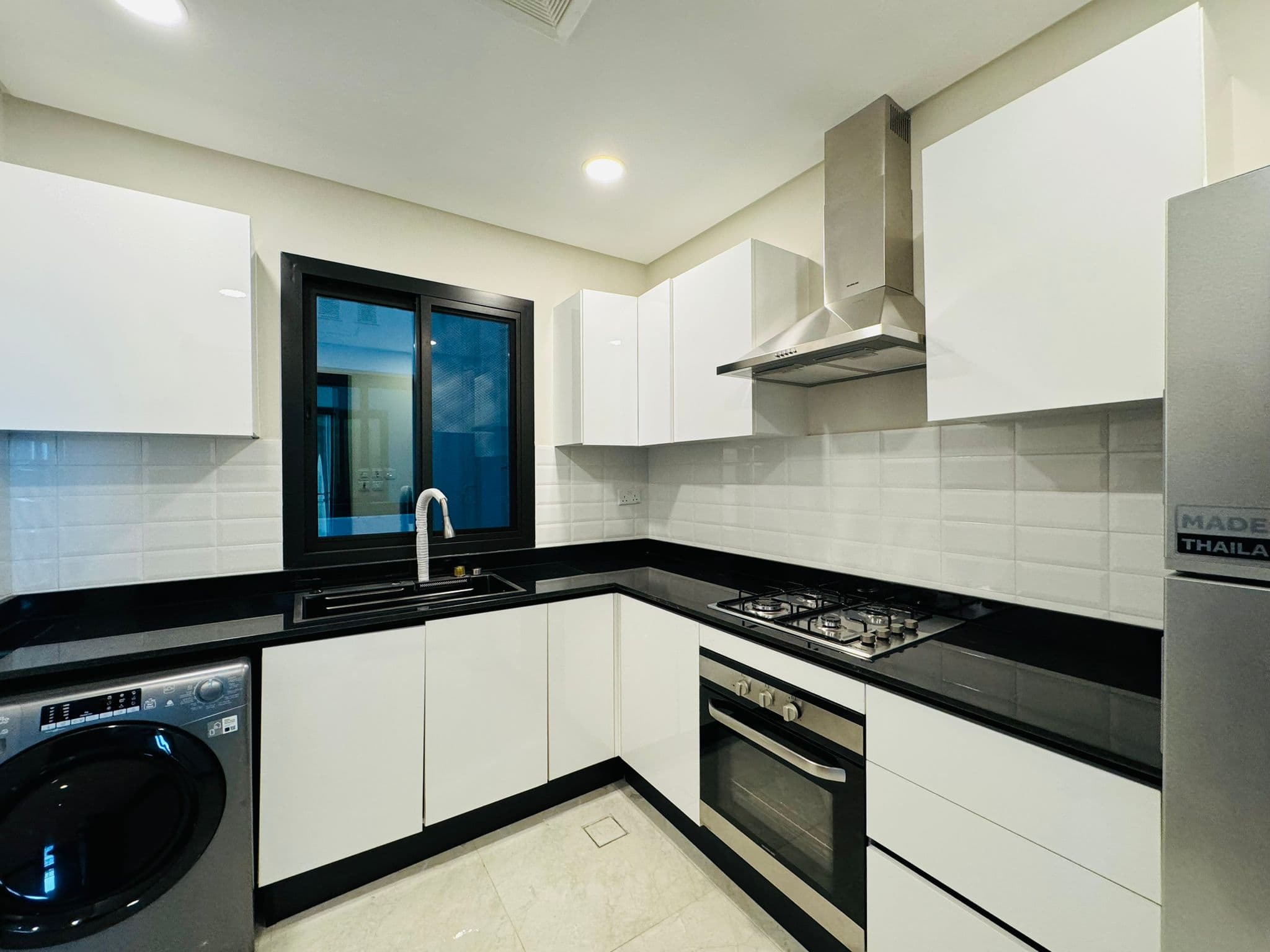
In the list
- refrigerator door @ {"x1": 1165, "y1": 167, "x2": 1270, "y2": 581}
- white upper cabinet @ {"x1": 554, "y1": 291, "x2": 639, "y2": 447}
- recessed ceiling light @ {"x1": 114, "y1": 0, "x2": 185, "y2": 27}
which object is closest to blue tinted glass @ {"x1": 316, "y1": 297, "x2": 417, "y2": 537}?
white upper cabinet @ {"x1": 554, "y1": 291, "x2": 639, "y2": 447}

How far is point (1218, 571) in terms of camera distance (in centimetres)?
70

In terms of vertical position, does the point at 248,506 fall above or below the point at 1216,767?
above

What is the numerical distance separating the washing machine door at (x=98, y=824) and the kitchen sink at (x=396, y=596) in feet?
1.57

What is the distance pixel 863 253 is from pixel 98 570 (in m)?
2.75

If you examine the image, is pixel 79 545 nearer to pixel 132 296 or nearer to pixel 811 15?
pixel 132 296

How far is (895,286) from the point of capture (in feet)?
5.54

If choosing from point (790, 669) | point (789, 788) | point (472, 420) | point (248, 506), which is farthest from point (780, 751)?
point (248, 506)

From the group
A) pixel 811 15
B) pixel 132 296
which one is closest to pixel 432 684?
pixel 132 296

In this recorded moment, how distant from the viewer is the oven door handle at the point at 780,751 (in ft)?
4.39

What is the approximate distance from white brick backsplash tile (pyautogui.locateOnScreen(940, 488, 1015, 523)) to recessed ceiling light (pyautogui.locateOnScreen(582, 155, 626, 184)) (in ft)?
5.49

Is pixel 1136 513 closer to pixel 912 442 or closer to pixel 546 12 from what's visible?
pixel 912 442

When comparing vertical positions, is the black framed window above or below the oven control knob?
above

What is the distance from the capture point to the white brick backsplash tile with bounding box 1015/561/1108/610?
1377 millimetres

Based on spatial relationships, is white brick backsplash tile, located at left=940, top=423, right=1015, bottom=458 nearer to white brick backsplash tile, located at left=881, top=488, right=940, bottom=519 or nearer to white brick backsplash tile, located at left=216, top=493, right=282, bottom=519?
white brick backsplash tile, located at left=881, top=488, right=940, bottom=519
